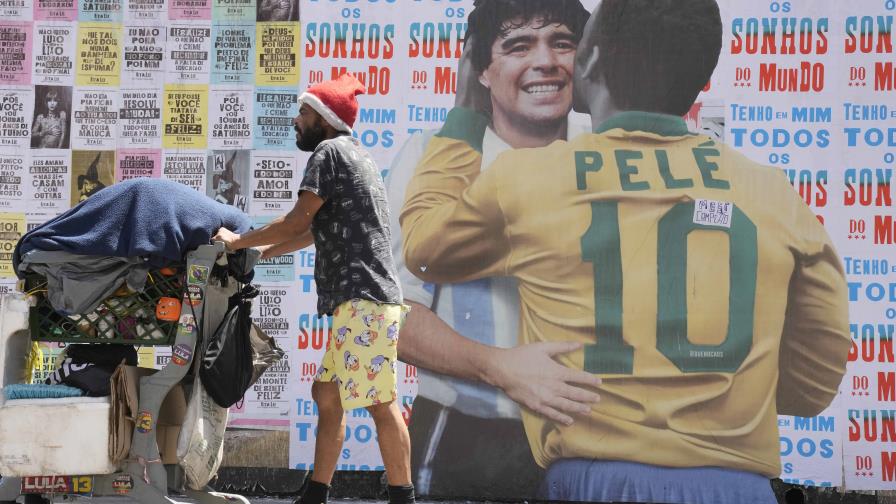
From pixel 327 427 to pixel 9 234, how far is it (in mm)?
2948

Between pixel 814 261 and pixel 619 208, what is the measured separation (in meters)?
1.19

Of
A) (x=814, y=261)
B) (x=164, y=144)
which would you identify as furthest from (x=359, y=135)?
(x=814, y=261)

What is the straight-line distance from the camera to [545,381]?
21.0ft

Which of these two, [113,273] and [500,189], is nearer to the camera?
[113,273]

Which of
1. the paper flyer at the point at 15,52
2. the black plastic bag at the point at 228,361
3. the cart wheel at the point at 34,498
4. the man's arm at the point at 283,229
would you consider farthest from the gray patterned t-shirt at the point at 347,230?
the paper flyer at the point at 15,52

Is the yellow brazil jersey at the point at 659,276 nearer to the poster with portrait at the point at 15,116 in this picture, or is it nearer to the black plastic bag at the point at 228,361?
the black plastic bag at the point at 228,361

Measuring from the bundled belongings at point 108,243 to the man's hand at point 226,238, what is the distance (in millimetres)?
69

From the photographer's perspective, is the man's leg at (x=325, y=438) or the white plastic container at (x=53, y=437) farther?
the man's leg at (x=325, y=438)

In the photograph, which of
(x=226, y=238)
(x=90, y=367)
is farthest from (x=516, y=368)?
(x=90, y=367)

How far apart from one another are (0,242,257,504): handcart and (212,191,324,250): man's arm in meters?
0.10

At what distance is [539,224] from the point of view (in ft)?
21.1

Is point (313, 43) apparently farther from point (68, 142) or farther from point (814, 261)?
point (814, 261)

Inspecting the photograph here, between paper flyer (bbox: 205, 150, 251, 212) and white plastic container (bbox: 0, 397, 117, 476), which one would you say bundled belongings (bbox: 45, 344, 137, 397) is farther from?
paper flyer (bbox: 205, 150, 251, 212)

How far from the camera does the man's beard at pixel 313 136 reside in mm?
4961
